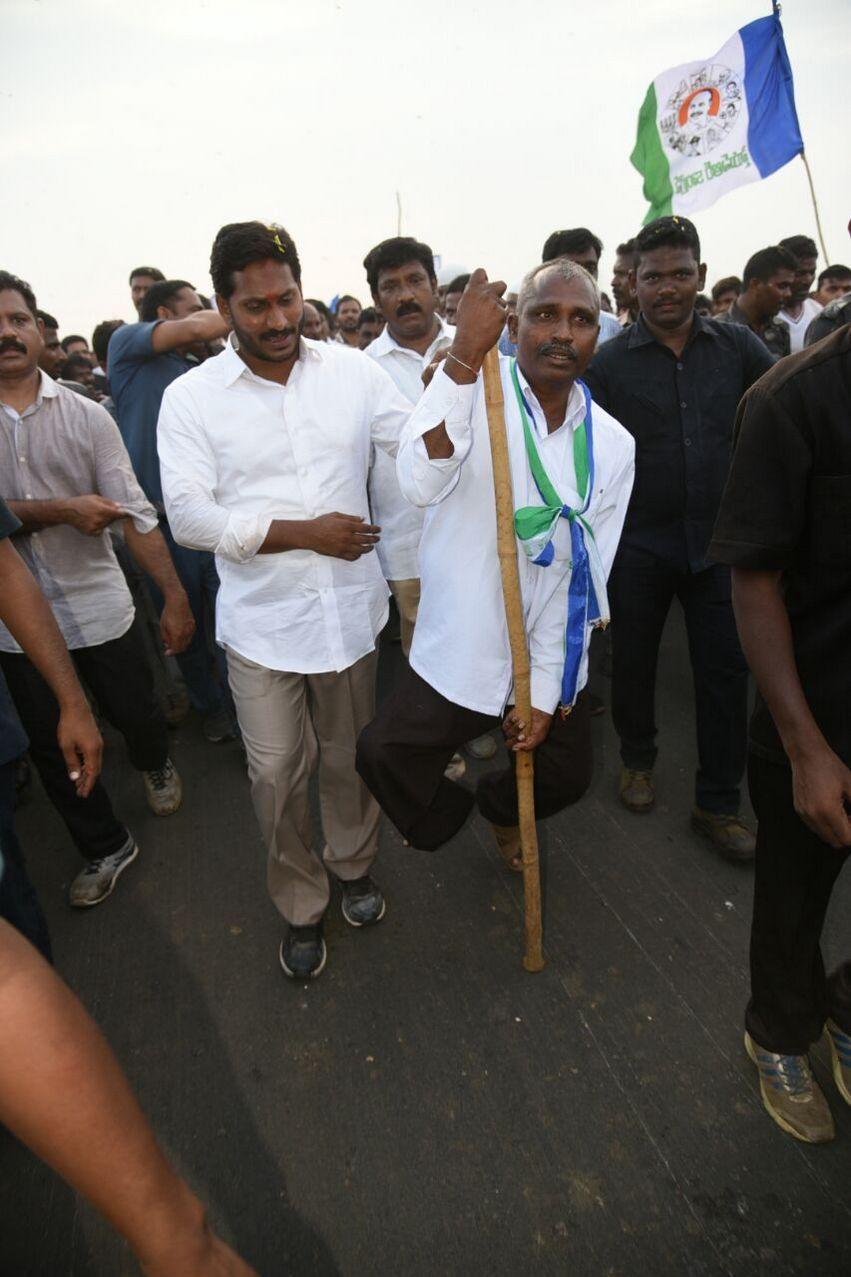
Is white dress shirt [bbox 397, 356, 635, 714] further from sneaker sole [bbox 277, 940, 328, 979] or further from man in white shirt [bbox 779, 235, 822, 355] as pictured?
man in white shirt [bbox 779, 235, 822, 355]

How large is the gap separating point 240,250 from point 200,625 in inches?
95.6

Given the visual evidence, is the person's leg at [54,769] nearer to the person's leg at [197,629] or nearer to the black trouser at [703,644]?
the person's leg at [197,629]

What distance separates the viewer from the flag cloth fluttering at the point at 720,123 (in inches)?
258

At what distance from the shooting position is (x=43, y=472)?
2.91 metres

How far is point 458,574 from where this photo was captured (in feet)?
7.53

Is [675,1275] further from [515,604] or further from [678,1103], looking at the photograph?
[515,604]

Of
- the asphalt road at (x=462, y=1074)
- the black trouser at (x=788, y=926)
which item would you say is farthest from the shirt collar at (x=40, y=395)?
the black trouser at (x=788, y=926)

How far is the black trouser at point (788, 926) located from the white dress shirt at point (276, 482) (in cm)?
136

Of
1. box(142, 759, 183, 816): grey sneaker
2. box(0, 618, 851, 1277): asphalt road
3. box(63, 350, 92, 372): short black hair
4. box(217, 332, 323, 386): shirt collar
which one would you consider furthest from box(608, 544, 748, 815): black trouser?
box(63, 350, 92, 372): short black hair

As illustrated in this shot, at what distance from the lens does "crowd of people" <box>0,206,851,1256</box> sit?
5.44ft

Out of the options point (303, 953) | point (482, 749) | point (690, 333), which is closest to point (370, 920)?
point (303, 953)

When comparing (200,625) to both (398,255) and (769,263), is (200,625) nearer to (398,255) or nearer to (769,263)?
(398,255)

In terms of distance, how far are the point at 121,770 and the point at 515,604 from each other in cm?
291

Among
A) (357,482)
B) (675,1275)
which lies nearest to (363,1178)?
(675,1275)
